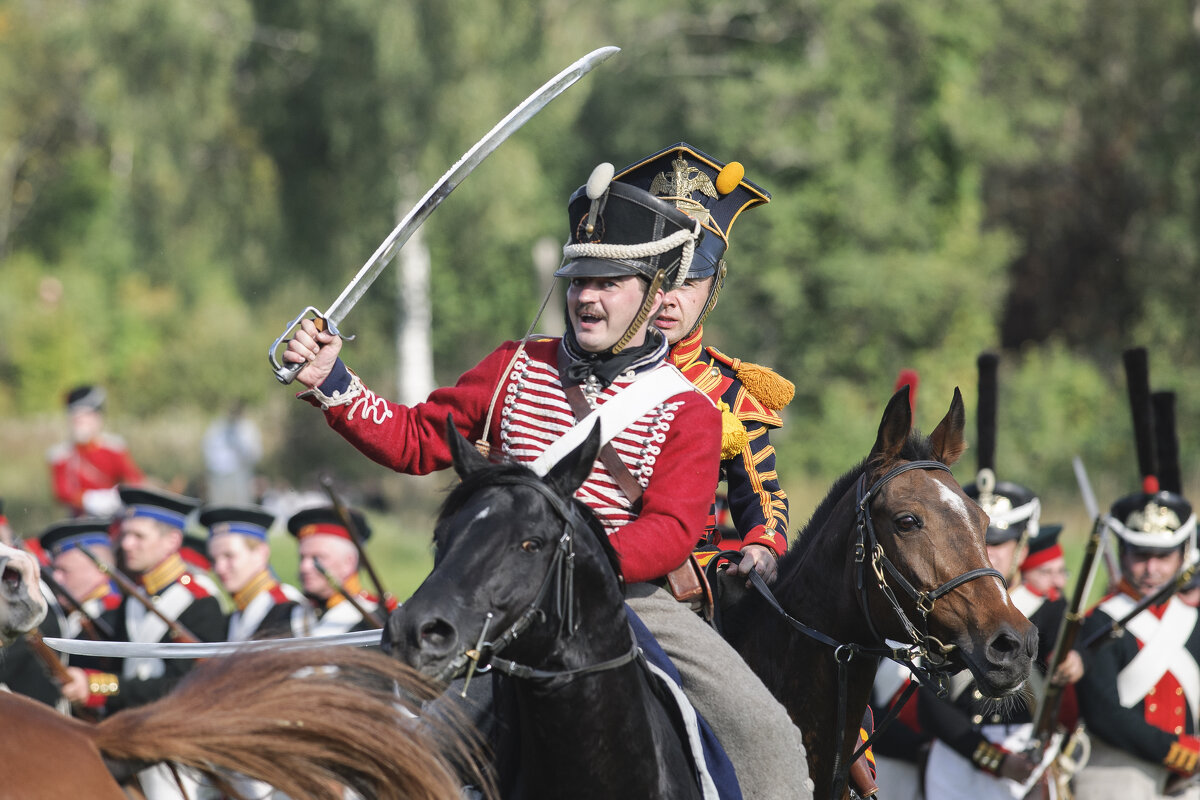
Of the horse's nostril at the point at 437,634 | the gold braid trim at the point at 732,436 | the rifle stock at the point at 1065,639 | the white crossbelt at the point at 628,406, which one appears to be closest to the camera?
the horse's nostril at the point at 437,634

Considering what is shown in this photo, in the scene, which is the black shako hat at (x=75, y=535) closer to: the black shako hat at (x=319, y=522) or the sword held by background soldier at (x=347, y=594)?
the black shako hat at (x=319, y=522)

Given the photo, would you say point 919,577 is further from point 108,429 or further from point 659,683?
point 108,429

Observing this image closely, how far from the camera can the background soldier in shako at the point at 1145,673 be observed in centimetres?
782

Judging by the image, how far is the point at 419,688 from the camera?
3.30 meters

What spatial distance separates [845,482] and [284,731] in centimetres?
246

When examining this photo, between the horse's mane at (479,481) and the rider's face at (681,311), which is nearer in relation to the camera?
the horse's mane at (479,481)

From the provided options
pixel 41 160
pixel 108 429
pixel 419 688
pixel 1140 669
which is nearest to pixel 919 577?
pixel 419 688

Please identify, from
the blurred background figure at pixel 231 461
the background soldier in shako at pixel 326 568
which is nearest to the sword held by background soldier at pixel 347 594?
the background soldier in shako at pixel 326 568

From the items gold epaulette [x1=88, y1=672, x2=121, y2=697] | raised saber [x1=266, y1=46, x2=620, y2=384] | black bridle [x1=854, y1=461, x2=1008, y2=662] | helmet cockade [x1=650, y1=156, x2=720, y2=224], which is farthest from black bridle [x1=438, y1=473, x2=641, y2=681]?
gold epaulette [x1=88, y1=672, x2=121, y2=697]

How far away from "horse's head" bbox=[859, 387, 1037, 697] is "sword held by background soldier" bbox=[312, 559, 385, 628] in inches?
142

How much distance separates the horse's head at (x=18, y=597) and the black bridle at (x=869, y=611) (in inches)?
87.7

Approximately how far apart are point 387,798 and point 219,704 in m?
0.44

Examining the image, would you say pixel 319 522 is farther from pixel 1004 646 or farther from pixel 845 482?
pixel 1004 646

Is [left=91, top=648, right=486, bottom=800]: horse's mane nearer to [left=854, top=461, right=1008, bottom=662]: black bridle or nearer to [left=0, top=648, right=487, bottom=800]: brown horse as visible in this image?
[left=0, top=648, right=487, bottom=800]: brown horse
